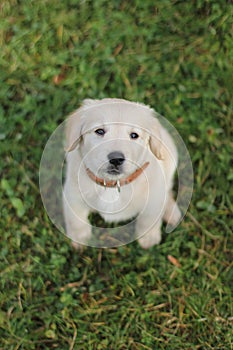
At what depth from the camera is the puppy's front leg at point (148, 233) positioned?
2.95m

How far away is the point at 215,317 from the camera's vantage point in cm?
304

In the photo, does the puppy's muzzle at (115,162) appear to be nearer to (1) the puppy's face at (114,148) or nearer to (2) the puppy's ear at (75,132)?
(1) the puppy's face at (114,148)

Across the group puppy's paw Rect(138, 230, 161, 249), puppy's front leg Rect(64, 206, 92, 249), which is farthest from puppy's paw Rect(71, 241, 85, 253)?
puppy's paw Rect(138, 230, 161, 249)

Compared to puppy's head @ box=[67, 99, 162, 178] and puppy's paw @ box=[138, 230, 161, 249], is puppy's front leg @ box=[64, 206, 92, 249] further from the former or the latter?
puppy's head @ box=[67, 99, 162, 178]

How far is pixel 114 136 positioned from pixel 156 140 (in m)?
0.21

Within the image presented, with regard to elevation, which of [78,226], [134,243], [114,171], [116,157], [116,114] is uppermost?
[116,114]

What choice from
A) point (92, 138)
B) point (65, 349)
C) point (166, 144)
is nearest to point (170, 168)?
point (166, 144)

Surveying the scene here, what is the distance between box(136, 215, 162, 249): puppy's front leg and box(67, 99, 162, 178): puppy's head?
1.80 ft

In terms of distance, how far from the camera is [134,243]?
3.14 meters

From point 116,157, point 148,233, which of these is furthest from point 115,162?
point 148,233

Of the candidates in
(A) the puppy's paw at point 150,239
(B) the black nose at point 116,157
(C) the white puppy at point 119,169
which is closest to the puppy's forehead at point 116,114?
(C) the white puppy at point 119,169

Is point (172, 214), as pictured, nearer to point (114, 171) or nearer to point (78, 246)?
point (78, 246)

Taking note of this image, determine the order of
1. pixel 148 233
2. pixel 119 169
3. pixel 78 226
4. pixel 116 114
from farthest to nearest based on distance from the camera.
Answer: pixel 148 233 → pixel 78 226 → pixel 119 169 → pixel 116 114

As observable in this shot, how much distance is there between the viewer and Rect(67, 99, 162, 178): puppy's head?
2316 mm
